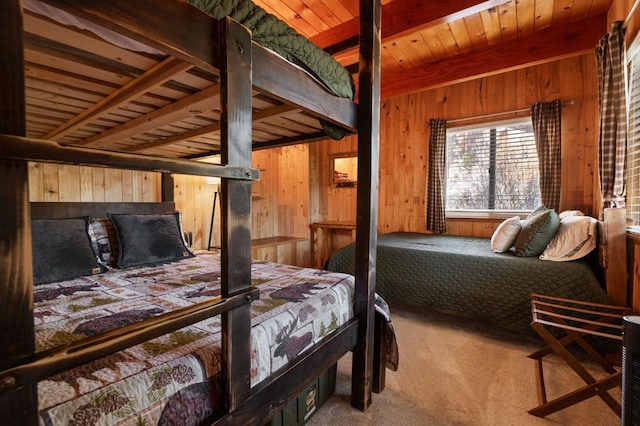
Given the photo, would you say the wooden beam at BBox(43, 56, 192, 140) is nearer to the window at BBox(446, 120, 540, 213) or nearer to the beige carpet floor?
the beige carpet floor

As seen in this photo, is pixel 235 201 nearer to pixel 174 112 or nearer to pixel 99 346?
pixel 99 346

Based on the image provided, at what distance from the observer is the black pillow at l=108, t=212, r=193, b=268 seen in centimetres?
192

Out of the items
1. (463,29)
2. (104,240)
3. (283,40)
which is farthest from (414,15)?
(104,240)

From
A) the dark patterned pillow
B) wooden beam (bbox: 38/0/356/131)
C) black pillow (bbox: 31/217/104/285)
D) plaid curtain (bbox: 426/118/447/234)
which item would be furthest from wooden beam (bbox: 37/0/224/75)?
plaid curtain (bbox: 426/118/447/234)

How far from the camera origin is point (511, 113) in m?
3.25

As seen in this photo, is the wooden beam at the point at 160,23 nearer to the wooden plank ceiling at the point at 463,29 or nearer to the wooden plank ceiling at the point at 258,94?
the wooden plank ceiling at the point at 258,94

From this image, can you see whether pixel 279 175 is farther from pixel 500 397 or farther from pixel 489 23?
pixel 500 397

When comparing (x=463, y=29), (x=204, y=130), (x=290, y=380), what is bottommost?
(x=290, y=380)

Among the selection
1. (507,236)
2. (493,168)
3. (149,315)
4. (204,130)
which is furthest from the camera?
(493,168)

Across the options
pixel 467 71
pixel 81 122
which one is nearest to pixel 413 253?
pixel 467 71

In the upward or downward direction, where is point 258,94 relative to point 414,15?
downward

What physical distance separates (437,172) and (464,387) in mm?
2566

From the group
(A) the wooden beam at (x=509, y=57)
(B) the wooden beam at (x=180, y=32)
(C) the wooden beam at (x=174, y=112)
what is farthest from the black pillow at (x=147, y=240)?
(A) the wooden beam at (x=509, y=57)

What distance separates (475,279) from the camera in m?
2.31
